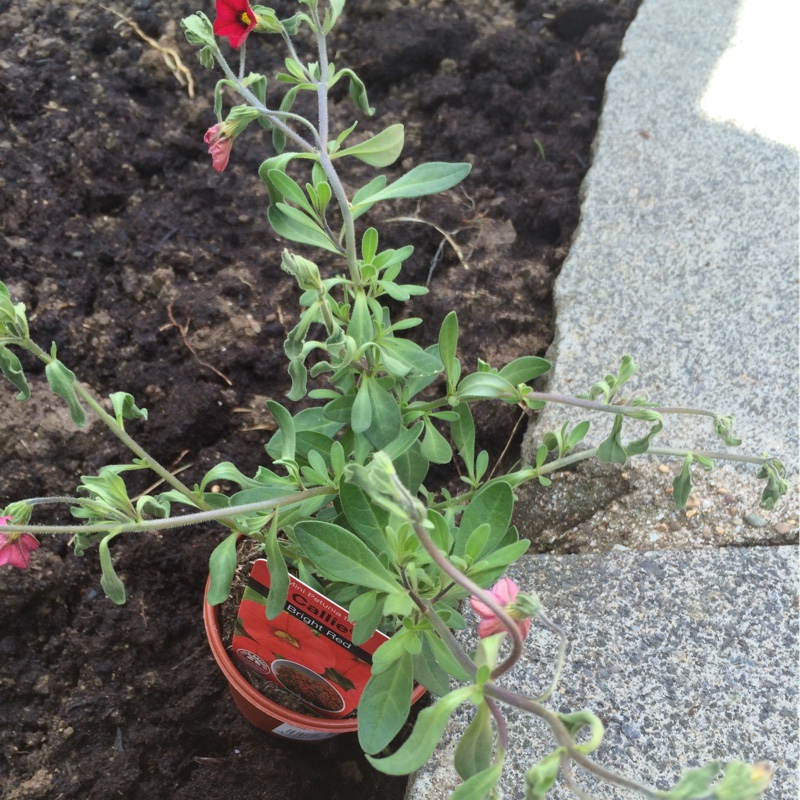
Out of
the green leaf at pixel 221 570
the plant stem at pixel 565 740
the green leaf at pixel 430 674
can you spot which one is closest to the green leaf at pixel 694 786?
the plant stem at pixel 565 740

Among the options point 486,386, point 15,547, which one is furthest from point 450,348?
point 15,547

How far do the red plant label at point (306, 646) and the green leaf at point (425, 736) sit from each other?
321 mm

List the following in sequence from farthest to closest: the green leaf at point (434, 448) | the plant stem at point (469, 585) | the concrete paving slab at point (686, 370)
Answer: the concrete paving slab at point (686, 370) → the green leaf at point (434, 448) → the plant stem at point (469, 585)

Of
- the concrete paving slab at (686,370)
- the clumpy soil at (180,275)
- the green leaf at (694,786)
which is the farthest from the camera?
the clumpy soil at (180,275)

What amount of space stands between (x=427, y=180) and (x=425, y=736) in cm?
90

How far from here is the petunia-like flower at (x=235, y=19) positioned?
1.22 meters

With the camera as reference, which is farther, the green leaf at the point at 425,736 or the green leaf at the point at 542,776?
the green leaf at the point at 425,736

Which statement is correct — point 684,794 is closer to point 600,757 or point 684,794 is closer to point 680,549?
point 600,757

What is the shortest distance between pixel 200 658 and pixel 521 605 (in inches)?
44.5

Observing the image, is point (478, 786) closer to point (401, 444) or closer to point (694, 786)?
point (694, 786)

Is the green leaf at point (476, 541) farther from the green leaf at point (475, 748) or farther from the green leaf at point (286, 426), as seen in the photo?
the green leaf at point (286, 426)

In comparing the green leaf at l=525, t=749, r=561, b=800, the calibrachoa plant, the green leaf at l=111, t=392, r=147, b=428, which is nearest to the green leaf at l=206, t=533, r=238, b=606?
the calibrachoa plant

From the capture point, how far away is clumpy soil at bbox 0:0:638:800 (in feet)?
5.37

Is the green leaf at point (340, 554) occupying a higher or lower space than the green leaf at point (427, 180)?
lower
